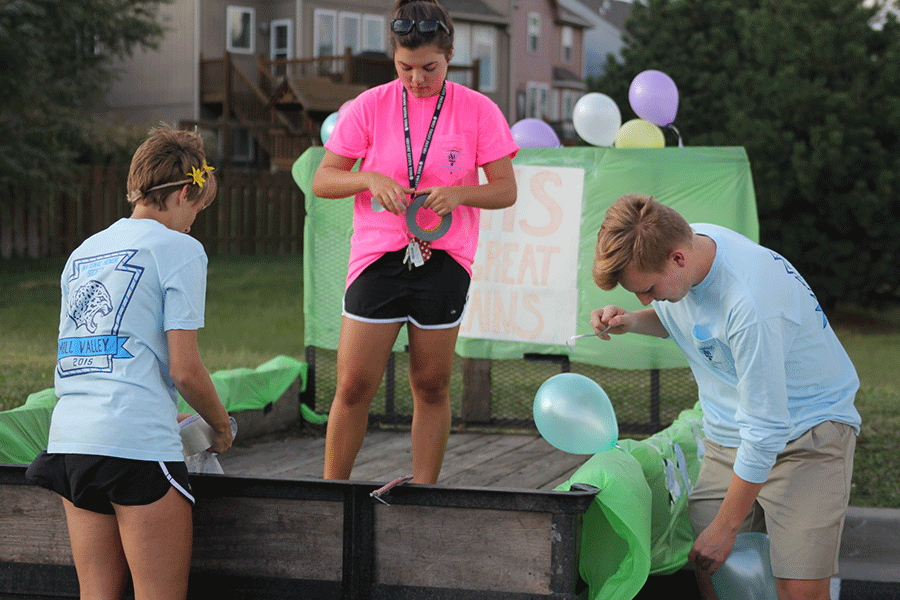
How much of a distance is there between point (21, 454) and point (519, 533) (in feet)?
6.27

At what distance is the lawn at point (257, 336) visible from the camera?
5.19m

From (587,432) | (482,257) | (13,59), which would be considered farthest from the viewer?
(13,59)

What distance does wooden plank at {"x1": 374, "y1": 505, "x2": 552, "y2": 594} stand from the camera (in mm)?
2543

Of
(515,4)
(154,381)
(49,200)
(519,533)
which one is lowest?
(519,533)

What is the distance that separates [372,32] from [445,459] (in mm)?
22859

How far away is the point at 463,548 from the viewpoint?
2586 millimetres

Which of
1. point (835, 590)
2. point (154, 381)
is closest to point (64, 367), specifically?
point (154, 381)

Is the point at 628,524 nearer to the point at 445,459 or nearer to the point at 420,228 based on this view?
the point at 420,228

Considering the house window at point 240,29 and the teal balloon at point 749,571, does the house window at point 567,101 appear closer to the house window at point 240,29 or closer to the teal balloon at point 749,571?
the house window at point 240,29

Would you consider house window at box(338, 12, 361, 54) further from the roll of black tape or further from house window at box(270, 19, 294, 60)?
the roll of black tape

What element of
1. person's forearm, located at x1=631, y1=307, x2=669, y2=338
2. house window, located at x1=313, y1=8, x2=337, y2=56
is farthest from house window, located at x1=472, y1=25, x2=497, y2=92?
person's forearm, located at x1=631, y1=307, x2=669, y2=338

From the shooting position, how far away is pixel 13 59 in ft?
42.3

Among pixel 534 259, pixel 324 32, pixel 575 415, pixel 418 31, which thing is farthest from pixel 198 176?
pixel 324 32

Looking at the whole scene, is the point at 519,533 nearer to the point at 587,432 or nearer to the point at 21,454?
the point at 587,432
